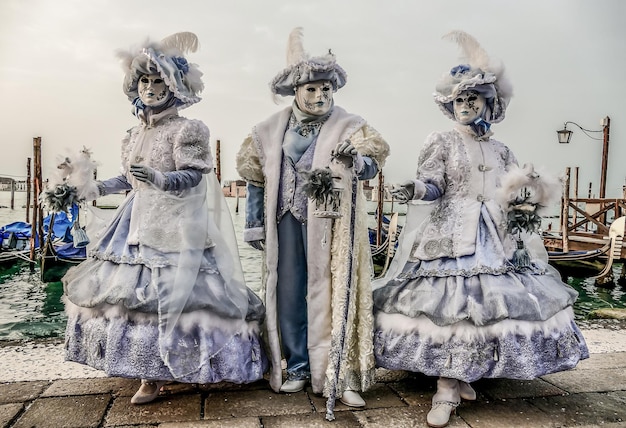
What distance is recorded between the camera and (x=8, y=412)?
252 cm

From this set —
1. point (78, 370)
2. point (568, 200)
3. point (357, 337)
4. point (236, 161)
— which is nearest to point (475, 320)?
point (357, 337)

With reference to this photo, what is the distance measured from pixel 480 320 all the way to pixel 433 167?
84 centimetres

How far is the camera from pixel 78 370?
312cm

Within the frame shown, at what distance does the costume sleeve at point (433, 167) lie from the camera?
111 inches

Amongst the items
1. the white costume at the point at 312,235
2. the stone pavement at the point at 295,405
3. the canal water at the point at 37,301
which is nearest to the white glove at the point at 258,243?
the white costume at the point at 312,235

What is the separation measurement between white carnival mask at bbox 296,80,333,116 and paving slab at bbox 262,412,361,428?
1524 mm

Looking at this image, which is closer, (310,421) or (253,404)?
(310,421)

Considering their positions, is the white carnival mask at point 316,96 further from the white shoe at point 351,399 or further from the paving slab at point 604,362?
the paving slab at point 604,362

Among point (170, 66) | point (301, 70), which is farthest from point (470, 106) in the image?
point (170, 66)

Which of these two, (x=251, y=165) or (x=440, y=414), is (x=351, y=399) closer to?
(x=440, y=414)

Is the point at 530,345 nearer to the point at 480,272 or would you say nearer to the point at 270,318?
the point at 480,272

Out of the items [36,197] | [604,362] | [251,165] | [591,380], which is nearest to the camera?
[251,165]

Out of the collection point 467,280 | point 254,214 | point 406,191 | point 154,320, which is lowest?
point 154,320

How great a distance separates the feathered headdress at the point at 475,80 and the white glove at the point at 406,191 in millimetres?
540
